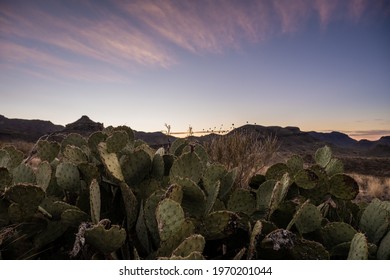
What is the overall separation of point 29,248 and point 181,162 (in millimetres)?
593

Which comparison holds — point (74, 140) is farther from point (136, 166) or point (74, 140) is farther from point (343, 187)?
point (343, 187)

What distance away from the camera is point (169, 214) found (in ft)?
3.27

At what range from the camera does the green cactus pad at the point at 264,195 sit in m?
1.33

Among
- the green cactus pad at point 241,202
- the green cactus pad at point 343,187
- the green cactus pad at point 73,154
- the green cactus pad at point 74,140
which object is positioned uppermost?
the green cactus pad at point 74,140

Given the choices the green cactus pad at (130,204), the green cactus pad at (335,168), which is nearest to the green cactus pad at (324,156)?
the green cactus pad at (335,168)

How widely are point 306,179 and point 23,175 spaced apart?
1049mm

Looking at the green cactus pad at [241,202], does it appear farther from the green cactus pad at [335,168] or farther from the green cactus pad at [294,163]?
the green cactus pad at [335,168]

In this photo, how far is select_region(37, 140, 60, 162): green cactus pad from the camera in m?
1.71

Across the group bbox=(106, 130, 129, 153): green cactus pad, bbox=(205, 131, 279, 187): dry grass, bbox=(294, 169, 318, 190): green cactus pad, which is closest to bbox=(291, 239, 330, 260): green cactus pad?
bbox=(294, 169, 318, 190): green cactus pad

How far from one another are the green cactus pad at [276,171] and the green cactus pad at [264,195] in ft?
0.71

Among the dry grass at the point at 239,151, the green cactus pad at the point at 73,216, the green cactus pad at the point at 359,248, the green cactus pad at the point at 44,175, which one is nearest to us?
the green cactus pad at the point at 359,248
